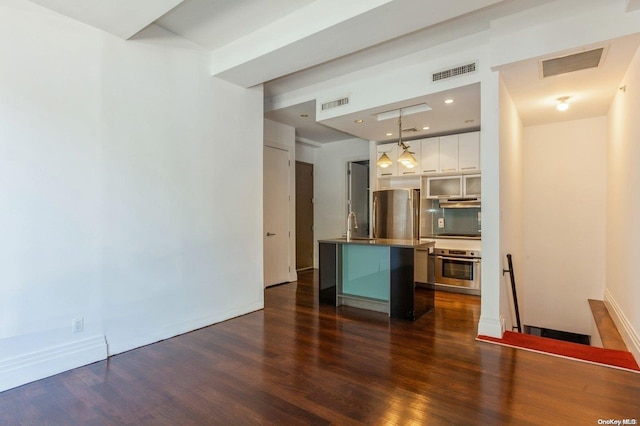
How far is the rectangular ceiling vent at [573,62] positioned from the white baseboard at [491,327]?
2524 mm

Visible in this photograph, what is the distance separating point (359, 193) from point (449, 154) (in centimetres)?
253

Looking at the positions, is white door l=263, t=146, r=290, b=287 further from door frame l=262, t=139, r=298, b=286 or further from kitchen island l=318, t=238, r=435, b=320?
kitchen island l=318, t=238, r=435, b=320

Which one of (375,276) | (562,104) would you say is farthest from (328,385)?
(562,104)

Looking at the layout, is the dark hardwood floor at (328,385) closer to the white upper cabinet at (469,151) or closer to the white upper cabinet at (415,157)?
the white upper cabinet at (469,151)

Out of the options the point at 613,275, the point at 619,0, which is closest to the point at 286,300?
the point at 613,275

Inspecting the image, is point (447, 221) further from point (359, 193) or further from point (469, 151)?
point (359, 193)

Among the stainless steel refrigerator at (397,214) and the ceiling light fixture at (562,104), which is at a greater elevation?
the ceiling light fixture at (562,104)

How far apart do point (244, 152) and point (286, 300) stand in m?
2.26

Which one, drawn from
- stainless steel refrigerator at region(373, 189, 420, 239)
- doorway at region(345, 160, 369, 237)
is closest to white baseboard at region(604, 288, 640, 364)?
stainless steel refrigerator at region(373, 189, 420, 239)

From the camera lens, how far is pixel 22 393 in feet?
7.91

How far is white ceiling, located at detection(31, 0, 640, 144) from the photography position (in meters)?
2.69

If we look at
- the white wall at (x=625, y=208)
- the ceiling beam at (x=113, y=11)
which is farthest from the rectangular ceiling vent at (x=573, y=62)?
the ceiling beam at (x=113, y=11)

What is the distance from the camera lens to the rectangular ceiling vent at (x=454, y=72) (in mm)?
3582

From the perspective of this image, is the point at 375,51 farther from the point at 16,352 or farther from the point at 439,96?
the point at 16,352
